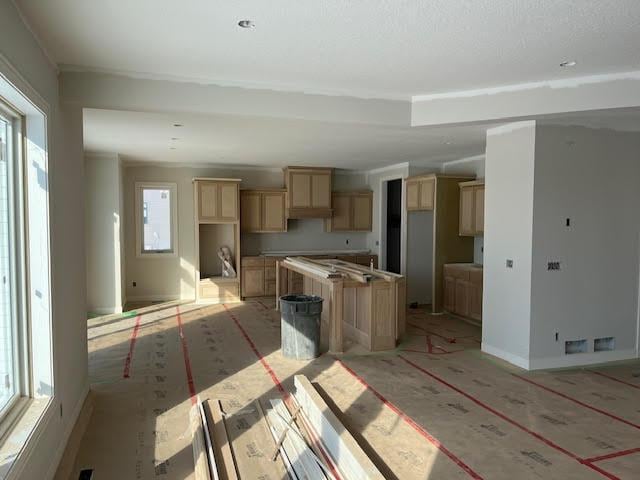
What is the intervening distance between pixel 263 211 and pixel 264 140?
3027 mm

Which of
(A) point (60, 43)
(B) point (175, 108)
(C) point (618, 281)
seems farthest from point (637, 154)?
(A) point (60, 43)

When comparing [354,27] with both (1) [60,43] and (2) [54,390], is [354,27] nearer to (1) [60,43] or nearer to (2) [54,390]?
(1) [60,43]

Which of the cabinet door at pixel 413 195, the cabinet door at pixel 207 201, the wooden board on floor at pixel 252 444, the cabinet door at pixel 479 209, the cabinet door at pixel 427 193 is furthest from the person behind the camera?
the cabinet door at pixel 207 201

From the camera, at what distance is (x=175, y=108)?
3922 mm

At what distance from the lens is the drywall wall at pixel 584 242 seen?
4.98m

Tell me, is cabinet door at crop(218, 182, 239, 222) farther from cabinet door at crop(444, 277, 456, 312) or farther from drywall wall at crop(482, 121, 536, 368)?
drywall wall at crop(482, 121, 536, 368)

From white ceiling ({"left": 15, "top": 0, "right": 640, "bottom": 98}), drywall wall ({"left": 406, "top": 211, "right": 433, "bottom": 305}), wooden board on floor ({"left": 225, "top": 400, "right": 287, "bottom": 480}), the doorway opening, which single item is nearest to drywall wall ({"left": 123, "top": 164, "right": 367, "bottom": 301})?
the doorway opening

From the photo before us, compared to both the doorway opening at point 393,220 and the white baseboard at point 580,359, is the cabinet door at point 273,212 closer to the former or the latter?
the doorway opening at point 393,220

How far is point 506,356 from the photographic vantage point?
5328 millimetres

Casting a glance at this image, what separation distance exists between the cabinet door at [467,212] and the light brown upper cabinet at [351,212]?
2623 mm

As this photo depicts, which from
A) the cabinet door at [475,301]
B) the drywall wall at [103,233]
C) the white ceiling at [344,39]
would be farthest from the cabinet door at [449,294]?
the drywall wall at [103,233]

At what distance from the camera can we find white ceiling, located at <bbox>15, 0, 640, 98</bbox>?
8.39ft

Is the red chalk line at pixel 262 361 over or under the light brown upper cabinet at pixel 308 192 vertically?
under

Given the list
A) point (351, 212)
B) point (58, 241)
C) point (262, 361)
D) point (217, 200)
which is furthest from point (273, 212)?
point (58, 241)
